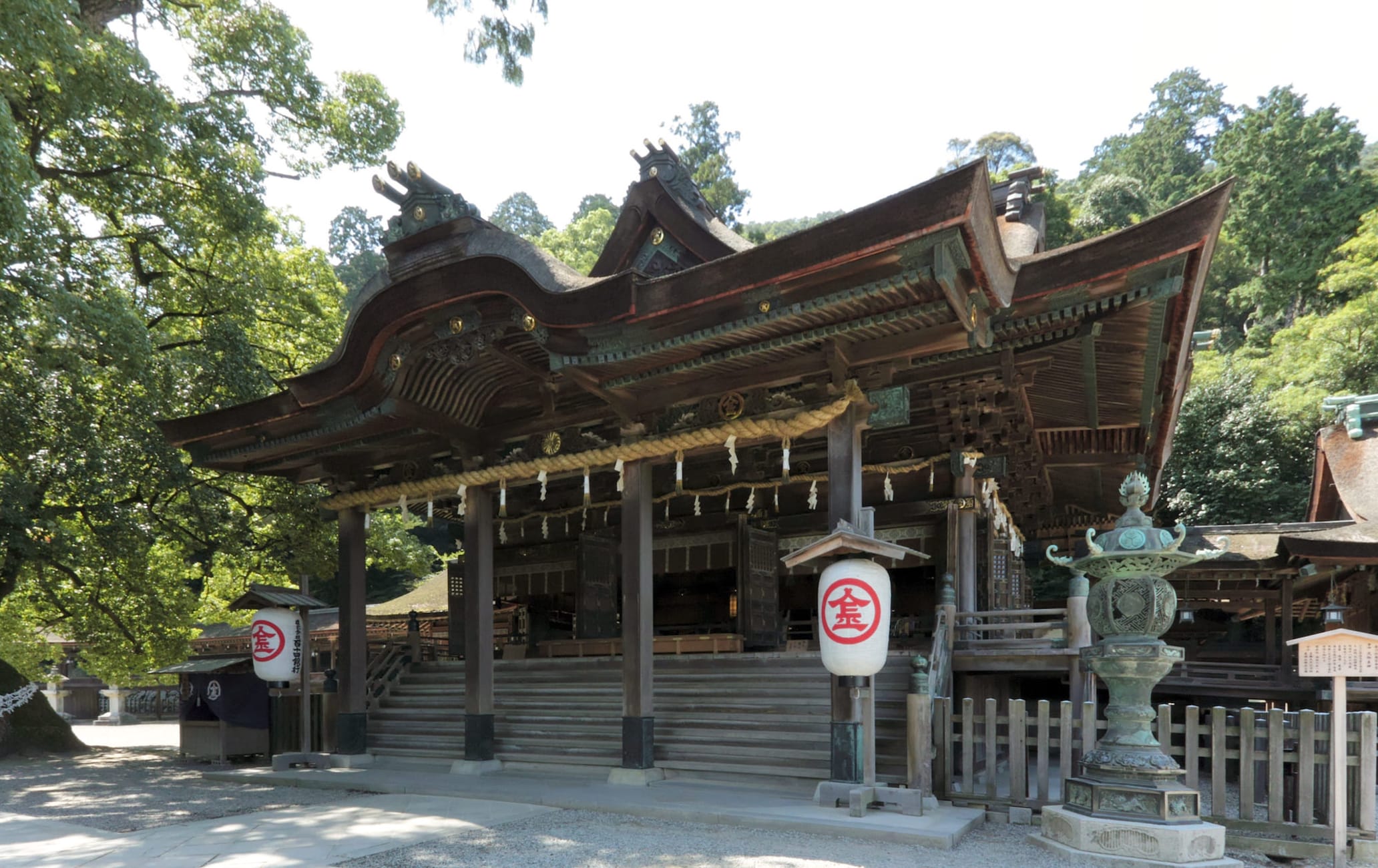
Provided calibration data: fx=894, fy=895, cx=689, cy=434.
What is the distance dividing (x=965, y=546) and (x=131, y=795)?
1004 cm

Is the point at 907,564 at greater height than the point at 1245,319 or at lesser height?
lesser

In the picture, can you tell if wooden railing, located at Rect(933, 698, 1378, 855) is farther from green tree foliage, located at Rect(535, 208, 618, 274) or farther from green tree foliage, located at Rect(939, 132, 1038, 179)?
green tree foliage, located at Rect(939, 132, 1038, 179)

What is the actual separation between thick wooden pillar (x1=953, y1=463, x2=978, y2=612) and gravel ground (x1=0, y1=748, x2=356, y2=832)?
299 inches

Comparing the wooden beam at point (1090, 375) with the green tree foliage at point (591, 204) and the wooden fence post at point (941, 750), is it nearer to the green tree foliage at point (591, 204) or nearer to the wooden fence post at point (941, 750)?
the wooden fence post at point (941, 750)

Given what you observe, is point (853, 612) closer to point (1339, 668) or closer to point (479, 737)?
point (1339, 668)

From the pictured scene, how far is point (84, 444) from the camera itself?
12.7 m

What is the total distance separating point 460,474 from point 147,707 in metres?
26.4

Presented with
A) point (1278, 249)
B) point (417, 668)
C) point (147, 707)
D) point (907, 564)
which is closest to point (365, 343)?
point (417, 668)

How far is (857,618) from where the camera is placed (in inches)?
281

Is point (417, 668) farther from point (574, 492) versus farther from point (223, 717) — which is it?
point (574, 492)

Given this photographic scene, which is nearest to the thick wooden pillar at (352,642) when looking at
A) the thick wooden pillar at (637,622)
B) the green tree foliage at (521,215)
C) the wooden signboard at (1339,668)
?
the thick wooden pillar at (637,622)

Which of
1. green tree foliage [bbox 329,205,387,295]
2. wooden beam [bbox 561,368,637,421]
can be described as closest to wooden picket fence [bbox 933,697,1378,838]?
wooden beam [bbox 561,368,637,421]

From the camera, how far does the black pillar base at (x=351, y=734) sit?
11234mm

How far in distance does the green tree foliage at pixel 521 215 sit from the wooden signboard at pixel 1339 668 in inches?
2117
